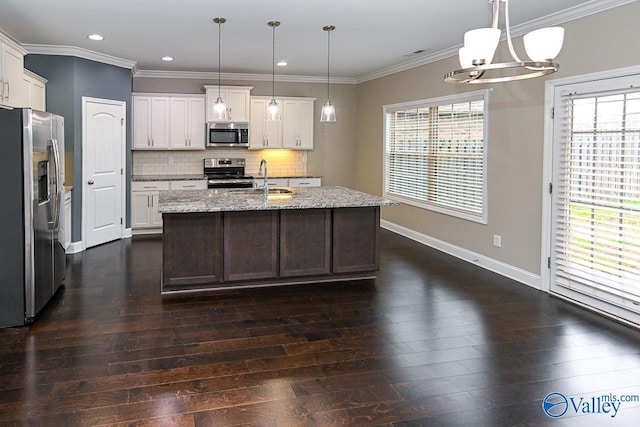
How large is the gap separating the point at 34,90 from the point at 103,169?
4.66ft

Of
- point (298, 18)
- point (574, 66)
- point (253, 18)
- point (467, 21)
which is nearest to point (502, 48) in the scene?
point (467, 21)

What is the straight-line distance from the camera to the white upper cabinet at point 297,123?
28.2 feet

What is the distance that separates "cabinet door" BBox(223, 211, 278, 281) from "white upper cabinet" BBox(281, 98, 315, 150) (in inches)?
156

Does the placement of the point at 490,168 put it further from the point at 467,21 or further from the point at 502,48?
the point at 467,21

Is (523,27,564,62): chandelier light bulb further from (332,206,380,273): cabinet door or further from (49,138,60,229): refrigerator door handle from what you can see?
(49,138,60,229): refrigerator door handle

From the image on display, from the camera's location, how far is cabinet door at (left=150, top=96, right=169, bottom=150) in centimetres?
788

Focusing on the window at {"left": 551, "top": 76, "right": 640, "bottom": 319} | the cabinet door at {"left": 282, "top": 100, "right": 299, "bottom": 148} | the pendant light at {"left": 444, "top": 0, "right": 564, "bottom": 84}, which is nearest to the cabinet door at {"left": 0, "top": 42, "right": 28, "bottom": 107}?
the pendant light at {"left": 444, "top": 0, "right": 564, "bottom": 84}

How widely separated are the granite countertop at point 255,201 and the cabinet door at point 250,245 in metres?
0.18

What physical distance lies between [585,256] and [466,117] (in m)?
2.37

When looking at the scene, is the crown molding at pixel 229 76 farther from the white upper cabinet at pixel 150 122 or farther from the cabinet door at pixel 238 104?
the white upper cabinet at pixel 150 122

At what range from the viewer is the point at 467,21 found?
4855 millimetres

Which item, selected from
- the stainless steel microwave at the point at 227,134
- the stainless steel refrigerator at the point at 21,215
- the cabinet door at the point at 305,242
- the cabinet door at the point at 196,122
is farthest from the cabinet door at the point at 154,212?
the stainless steel refrigerator at the point at 21,215

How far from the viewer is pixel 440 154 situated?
6.79m

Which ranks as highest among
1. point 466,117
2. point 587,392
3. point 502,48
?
point 502,48
